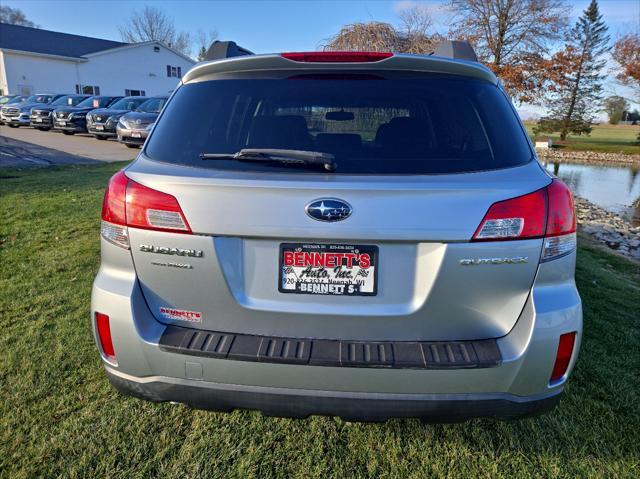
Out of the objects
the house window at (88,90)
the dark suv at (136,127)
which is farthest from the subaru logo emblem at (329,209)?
the house window at (88,90)

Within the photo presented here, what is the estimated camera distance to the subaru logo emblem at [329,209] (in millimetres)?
1686

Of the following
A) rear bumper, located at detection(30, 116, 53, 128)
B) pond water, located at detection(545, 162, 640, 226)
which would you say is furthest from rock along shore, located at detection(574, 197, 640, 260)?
rear bumper, located at detection(30, 116, 53, 128)

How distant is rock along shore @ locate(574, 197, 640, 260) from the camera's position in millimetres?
9125

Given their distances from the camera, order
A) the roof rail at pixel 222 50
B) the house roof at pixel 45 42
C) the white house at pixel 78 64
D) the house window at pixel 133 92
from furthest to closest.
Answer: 1. the house window at pixel 133 92
2. the house roof at pixel 45 42
3. the white house at pixel 78 64
4. the roof rail at pixel 222 50

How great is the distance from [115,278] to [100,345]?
33 cm

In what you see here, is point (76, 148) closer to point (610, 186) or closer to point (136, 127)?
point (136, 127)

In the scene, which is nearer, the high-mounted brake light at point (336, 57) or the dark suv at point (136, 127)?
the high-mounted brake light at point (336, 57)

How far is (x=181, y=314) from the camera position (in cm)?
187

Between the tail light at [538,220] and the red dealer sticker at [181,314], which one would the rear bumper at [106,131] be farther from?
the tail light at [538,220]

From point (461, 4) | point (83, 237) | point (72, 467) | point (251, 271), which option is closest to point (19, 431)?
point (72, 467)

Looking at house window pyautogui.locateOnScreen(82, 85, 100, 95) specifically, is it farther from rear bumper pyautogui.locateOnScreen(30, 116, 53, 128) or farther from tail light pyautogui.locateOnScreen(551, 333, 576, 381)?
tail light pyautogui.locateOnScreen(551, 333, 576, 381)

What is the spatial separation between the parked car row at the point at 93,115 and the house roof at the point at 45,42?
48.5 ft

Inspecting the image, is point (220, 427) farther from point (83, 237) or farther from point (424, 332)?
point (83, 237)

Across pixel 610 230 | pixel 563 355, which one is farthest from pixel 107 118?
pixel 563 355
